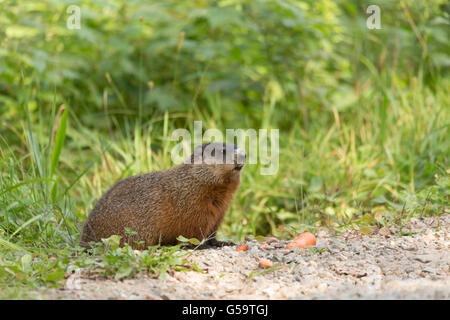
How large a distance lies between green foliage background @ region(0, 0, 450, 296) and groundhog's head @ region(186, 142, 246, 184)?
0.97 metres

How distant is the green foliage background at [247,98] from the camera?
5.31m

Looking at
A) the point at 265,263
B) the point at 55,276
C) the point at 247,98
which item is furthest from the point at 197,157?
the point at 247,98

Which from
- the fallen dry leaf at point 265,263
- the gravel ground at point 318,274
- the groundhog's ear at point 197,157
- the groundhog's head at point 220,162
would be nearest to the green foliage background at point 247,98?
the gravel ground at point 318,274

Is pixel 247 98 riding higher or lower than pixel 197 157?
higher

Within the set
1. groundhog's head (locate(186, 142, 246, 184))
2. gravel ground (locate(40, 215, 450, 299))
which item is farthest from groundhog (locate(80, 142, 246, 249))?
gravel ground (locate(40, 215, 450, 299))

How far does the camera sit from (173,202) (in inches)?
159

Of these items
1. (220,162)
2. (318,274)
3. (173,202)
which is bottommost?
(318,274)

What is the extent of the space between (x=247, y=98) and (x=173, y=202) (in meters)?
3.84

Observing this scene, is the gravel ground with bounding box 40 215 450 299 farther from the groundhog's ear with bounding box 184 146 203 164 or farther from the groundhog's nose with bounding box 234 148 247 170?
the groundhog's ear with bounding box 184 146 203 164

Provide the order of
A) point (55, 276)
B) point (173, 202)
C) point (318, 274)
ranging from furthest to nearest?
point (173, 202) < point (318, 274) < point (55, 276)

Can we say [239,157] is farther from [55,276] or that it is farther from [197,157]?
[55,276]

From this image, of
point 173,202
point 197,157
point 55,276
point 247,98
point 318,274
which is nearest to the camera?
point 55,276
